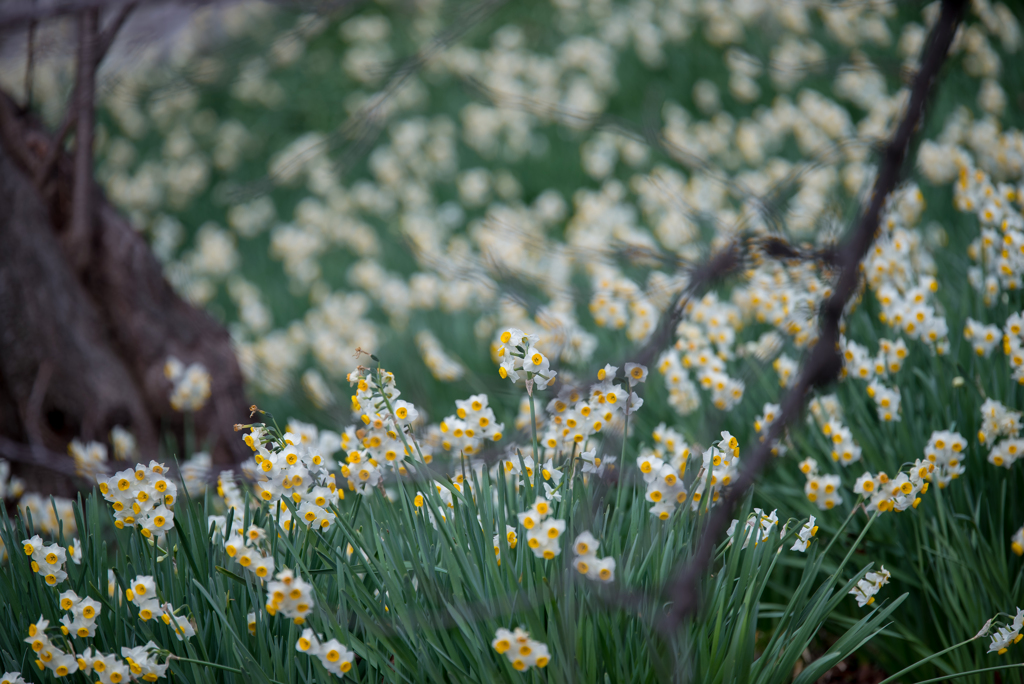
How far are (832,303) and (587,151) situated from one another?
19.0 ft

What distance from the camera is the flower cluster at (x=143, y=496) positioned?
1575 mm

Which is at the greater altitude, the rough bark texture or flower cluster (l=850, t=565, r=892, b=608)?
flower cluster (l=850, t=565, r=892, b=608)

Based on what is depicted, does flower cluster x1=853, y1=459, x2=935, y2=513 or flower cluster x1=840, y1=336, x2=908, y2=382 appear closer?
flower cluster x1=853, y1=459, x2=935, y2=513

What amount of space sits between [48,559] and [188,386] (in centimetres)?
156

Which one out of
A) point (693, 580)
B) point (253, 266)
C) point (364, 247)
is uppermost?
point (693, 580)

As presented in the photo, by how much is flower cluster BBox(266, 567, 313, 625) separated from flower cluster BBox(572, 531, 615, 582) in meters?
0.51

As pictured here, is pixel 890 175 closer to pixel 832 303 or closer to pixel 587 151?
pixel 832 303

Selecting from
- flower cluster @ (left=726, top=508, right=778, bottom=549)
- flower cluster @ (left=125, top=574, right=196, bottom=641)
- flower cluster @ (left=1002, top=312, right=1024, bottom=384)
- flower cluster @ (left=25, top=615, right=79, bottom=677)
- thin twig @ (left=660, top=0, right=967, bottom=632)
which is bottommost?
flower cluster @ (left=25, top=615, right=79, bottom=677)

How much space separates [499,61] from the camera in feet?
25.6

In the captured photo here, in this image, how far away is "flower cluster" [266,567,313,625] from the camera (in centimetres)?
132

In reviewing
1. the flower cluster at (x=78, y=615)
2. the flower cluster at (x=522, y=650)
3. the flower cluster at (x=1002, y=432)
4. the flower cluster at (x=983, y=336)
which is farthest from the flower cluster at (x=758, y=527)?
the flower cluster at (x=78, y=615)

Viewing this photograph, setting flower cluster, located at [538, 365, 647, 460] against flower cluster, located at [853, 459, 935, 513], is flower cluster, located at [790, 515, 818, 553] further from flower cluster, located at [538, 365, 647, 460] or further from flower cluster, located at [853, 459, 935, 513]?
flower cluster, located at [538, 365, 647, 460]

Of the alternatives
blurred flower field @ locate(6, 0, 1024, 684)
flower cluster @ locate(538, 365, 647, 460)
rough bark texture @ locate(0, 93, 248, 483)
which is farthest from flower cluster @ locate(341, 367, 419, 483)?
rough bark texture @ locate(0, 93, 248, 483)

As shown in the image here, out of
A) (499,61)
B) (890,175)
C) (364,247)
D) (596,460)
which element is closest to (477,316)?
(364,247)
